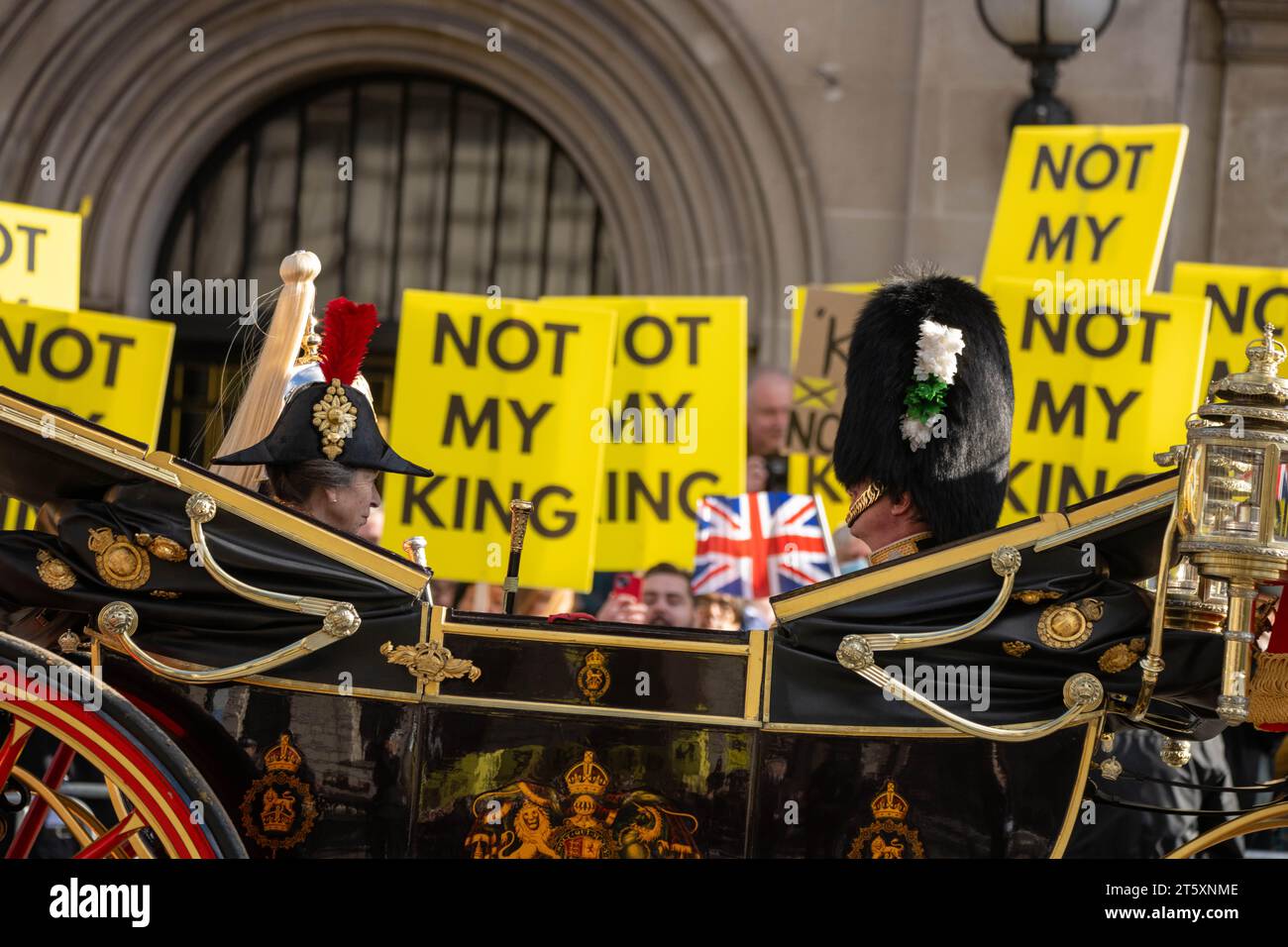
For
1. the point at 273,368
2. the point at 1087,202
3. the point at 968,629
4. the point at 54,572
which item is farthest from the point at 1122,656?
the point at 1087,202

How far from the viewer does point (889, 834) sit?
3.84 m

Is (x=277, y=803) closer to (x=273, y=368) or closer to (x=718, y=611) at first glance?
(x=273, y=368)

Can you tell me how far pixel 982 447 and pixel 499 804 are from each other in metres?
1.37

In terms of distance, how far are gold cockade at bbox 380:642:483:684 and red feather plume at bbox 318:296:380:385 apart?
0.87 meters

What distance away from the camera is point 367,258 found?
1053 centimetres

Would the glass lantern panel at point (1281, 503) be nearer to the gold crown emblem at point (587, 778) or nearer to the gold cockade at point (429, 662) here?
the gold crown emblem at point (587, 778)

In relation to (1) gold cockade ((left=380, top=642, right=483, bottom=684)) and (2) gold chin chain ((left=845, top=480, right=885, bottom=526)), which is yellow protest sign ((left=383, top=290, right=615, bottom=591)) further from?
(1) gold cockade ((left=380, top=642, right=483, bottom=684))

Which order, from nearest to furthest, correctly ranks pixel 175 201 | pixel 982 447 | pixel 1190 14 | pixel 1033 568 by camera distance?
1. pixel 1033 568
2. pixel 982 447
3. pixel 1190 14
4. pixel 175 201

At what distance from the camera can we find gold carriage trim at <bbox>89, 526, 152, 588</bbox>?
12.6 ft

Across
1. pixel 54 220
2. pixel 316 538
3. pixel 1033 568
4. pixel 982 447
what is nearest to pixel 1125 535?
pixel 1033 568

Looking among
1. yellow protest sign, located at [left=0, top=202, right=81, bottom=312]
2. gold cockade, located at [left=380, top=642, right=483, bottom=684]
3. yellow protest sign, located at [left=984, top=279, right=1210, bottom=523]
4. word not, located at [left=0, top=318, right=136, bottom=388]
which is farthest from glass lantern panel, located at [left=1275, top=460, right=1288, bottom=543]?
yellow protest sign, located at [left=0, top=202, right=81, bottom=312]

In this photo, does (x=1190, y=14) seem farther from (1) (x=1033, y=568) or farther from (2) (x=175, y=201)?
(1) (x=1033, y=568)
